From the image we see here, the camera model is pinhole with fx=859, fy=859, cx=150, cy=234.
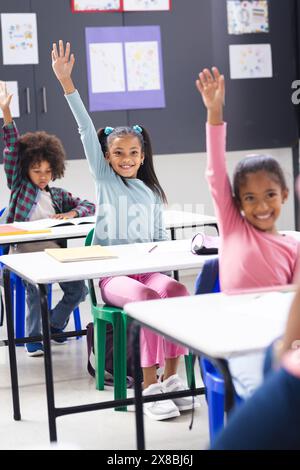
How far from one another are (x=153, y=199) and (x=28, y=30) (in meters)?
2.40

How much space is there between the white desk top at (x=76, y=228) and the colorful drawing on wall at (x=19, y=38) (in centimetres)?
176

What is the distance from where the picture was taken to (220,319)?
6.40 ft

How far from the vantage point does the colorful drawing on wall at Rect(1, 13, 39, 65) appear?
5.46m

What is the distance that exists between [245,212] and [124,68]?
3.51 meters

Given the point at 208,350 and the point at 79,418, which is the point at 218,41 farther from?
the point at 208,350

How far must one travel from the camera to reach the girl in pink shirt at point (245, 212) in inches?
92.7

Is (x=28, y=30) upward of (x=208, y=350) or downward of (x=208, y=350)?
upward

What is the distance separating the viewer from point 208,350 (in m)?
1.72

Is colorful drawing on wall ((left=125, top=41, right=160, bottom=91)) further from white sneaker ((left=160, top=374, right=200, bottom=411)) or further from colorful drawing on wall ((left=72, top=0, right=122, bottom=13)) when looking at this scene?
white sneaker ((left=160, top=374, right=200, bottom=411))

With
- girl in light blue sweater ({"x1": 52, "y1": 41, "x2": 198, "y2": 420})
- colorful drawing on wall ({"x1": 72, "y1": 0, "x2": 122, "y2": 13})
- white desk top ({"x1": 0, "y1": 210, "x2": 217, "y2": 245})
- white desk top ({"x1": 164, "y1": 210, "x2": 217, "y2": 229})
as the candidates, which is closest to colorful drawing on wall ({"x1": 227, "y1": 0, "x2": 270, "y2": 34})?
colorful drawing on wall ({"x1": 72, "y1": 0, "x2": 122, "y2": 13})

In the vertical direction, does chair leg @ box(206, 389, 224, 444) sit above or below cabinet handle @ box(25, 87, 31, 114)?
below

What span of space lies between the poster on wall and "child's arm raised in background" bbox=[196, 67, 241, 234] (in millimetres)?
3450

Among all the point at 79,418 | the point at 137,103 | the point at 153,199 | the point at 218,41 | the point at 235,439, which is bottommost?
the point at 79,418
